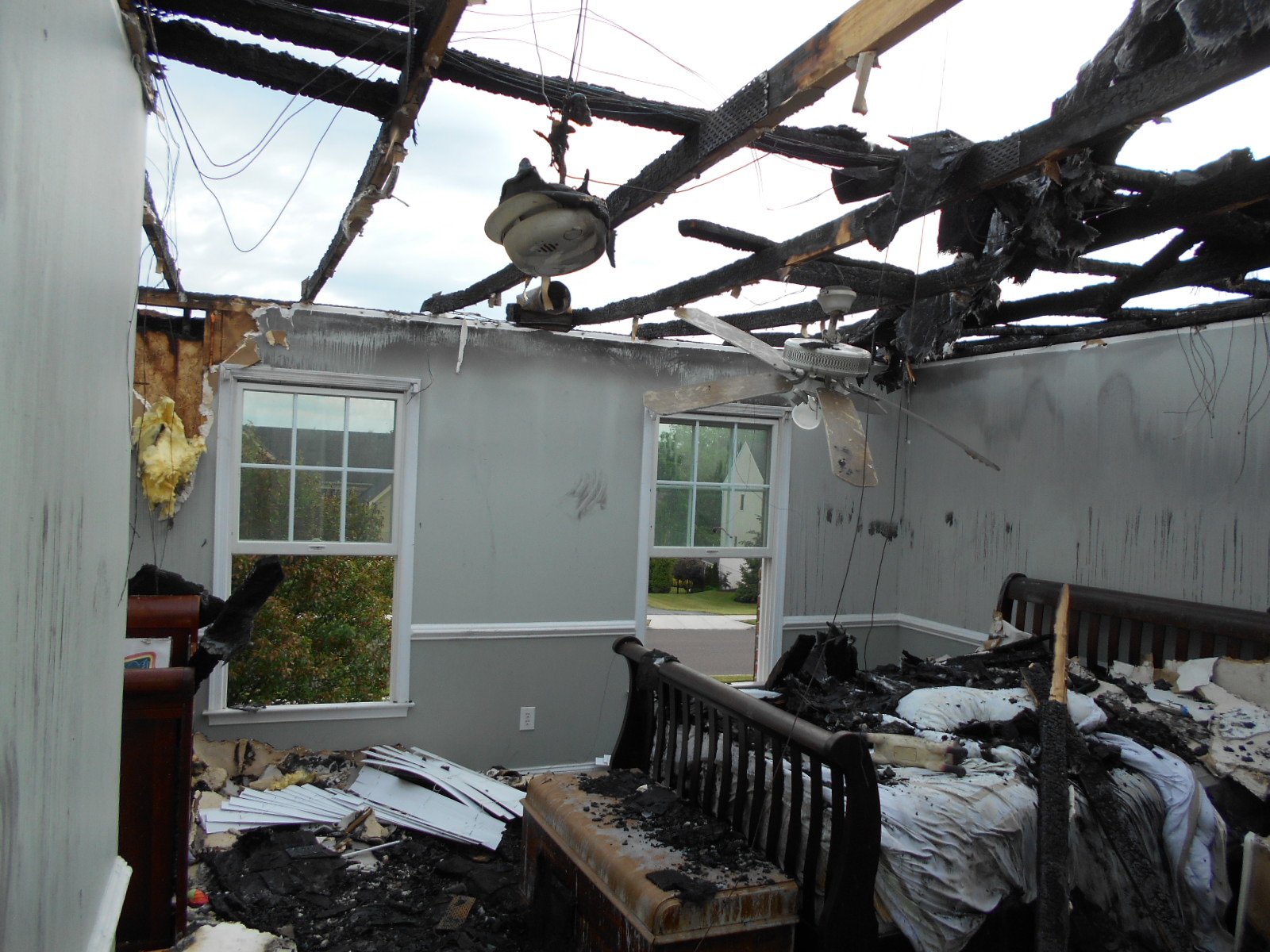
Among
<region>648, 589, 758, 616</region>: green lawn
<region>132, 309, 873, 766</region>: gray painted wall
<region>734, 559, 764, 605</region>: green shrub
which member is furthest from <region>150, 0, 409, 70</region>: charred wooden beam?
<region>648, 589, 758, 616</region>: green lawn

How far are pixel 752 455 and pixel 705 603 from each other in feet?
34.1

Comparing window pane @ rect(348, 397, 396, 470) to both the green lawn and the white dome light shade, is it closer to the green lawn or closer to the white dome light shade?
the white dome light shade

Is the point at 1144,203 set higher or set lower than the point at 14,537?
higher

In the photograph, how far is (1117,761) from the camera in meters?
3.33

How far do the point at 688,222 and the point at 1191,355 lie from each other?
3.05 metres

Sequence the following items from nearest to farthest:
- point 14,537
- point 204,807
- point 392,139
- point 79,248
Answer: point 14,537 < point 79,248 < point 392,139 < point 204,807

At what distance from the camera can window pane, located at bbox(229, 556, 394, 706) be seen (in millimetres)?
7301

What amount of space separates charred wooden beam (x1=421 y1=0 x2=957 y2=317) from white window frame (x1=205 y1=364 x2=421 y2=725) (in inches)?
93.4

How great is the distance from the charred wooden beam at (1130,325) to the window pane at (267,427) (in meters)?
3.62

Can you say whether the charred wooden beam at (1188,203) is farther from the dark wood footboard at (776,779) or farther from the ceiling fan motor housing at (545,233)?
the dark wood footboard at (776,779)

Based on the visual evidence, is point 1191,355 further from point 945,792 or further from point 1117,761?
point 945,792

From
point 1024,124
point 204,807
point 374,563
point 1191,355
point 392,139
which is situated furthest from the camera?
point 374,563

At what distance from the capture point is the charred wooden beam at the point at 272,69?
206 cm


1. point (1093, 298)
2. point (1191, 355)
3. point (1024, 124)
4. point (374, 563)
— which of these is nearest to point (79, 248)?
→ point (1024, 124)
